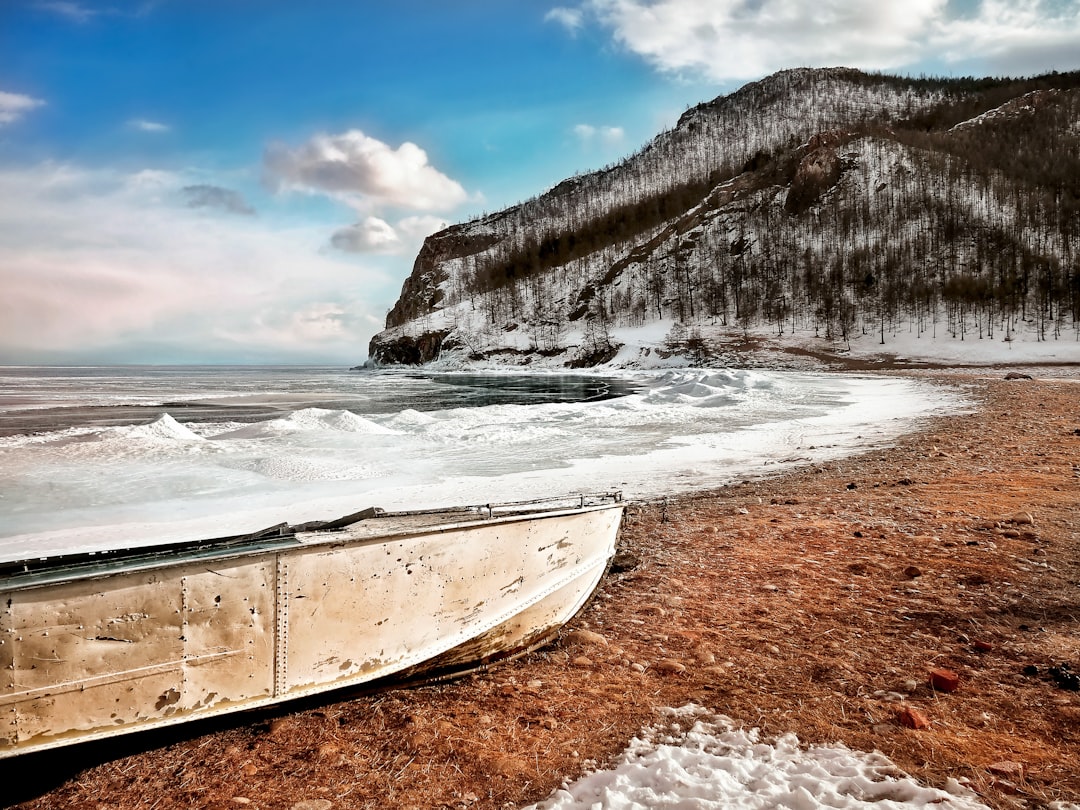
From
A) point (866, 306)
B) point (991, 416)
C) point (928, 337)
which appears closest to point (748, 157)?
point (866, 306)

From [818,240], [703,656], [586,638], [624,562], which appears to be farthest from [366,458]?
[818,240]

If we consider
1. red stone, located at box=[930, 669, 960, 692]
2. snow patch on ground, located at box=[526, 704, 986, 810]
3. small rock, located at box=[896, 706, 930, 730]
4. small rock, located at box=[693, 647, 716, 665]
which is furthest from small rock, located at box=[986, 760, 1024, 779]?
small rock, located at box=[693, 647, 716, 665]

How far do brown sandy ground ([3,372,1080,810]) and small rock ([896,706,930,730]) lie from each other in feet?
0.15

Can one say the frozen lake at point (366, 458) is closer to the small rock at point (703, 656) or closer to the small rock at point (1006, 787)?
the small rock at point (703, 656)

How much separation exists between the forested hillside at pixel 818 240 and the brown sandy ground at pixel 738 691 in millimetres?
78080

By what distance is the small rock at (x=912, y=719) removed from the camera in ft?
10.9

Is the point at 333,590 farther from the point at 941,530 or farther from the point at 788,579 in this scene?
the point at 941,530

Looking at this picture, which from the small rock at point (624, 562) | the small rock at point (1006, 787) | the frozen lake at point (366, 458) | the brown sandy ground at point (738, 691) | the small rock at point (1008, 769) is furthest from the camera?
the frozen lake at point (366, 458)

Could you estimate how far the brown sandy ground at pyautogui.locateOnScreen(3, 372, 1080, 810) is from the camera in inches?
124

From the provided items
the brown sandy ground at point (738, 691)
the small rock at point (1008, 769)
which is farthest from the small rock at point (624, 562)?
the small rock at point (1008, 769)

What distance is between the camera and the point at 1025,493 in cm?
844

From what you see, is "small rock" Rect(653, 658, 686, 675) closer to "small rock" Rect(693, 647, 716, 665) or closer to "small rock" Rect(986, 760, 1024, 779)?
"small rock" Rect(693, 647, 716, 665)

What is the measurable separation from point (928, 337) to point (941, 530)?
79.5 m

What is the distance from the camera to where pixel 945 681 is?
3.71m
